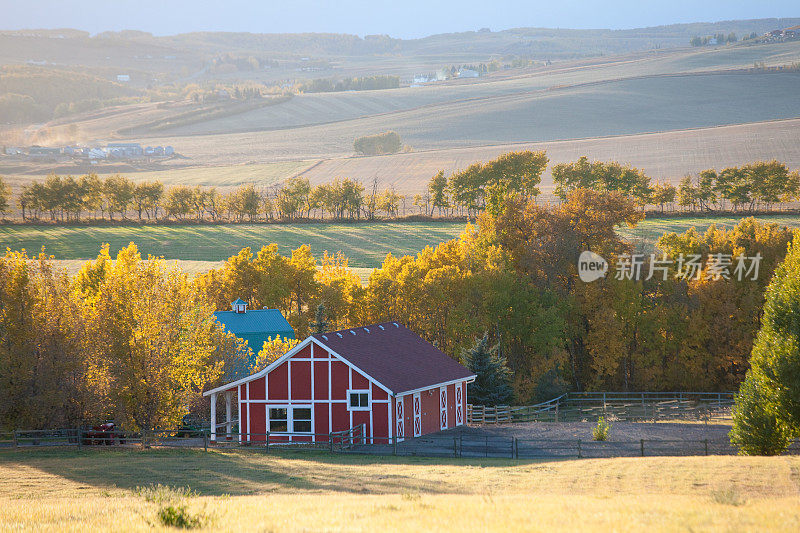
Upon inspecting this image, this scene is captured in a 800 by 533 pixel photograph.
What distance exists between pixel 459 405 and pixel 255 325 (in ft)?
52.8

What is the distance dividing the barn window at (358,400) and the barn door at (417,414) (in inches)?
98.5

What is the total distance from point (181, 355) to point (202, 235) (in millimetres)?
68715

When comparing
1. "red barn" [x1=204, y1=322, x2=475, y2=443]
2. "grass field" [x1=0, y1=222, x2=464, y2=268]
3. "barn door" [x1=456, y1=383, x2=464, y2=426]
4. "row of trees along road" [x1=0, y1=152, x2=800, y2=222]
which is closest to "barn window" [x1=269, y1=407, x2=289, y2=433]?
"red barn" [x1=204, y1=322, x2=475, y2=443]

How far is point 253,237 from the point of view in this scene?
102 m

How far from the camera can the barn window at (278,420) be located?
38250 mm

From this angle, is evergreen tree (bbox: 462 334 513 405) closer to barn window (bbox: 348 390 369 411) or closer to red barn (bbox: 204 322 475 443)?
red barn (bbox: 204 322 475 443)

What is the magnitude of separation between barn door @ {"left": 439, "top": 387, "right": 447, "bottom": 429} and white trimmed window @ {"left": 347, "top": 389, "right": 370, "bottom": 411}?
5.06 meters

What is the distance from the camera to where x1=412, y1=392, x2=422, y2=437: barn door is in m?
39.1

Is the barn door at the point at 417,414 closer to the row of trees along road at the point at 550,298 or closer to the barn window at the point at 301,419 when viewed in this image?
the barn window at the point at 301,419

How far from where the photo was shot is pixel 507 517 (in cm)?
1562

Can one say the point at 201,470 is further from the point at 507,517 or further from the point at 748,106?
the point at 748,106

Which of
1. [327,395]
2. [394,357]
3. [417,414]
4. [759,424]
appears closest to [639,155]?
[394,357]

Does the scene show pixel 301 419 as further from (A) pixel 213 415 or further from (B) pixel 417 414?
(B) pixel 417 414

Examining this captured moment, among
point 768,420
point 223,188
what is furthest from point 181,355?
point 223,188
